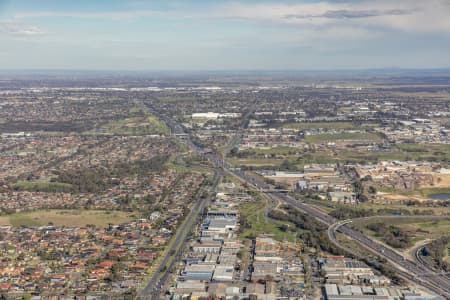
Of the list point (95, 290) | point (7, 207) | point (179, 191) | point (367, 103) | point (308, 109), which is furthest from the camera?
point (367, 103)

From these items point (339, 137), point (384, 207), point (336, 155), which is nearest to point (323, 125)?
point (339, 137)

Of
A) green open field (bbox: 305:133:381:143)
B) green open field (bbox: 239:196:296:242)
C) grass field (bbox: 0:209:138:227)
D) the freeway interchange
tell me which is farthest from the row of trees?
green open field (bbox: 305:133:381:143)

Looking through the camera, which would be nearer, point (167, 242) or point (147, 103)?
point (167, 242)

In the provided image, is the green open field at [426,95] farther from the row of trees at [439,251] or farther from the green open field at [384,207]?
the row of trees at [439,251]

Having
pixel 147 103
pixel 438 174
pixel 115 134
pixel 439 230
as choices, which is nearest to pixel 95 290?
pixel 439 230

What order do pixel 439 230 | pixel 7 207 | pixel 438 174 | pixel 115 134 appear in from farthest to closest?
pixel 115 134, pixel 438 174, pixel 7 207, pixel 439 230

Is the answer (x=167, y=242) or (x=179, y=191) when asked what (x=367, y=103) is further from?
(x=167, y=242)

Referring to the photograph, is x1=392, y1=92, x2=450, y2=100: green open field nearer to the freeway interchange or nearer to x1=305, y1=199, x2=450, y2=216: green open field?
the freeway interchange
